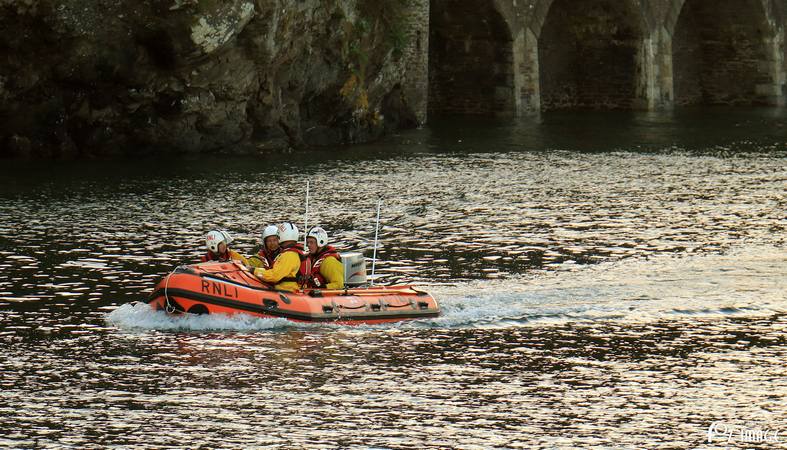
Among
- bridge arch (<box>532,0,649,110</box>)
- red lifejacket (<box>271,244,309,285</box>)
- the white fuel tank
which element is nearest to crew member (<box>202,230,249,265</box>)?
red lifejacket (<box>271,244,309,285</box>)

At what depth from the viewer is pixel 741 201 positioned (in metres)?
33.4

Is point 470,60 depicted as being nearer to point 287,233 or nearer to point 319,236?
point 319,236

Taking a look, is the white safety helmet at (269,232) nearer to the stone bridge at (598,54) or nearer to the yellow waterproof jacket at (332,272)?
the yellow waterproof jacket at (332,272)

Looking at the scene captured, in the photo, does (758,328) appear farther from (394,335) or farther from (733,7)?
(733,7)

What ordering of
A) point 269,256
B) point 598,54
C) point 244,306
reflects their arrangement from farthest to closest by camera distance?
point 598,54
point 269,256
point 244,306

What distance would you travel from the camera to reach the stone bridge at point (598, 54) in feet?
183

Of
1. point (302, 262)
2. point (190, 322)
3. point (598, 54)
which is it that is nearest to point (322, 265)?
point (302, 262)

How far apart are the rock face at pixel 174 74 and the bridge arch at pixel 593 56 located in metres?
17.2

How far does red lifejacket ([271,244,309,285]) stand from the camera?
2153 centimetres

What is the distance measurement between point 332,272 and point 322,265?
0.18 metres

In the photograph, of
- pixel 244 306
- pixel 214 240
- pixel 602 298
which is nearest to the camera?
pixel 244 306

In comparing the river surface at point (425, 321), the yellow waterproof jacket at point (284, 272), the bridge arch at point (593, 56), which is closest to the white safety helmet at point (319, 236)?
A: the yellow waterproof jacket at point (284, 272)

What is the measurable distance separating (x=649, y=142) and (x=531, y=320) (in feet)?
89.7

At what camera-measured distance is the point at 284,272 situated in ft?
70.0
